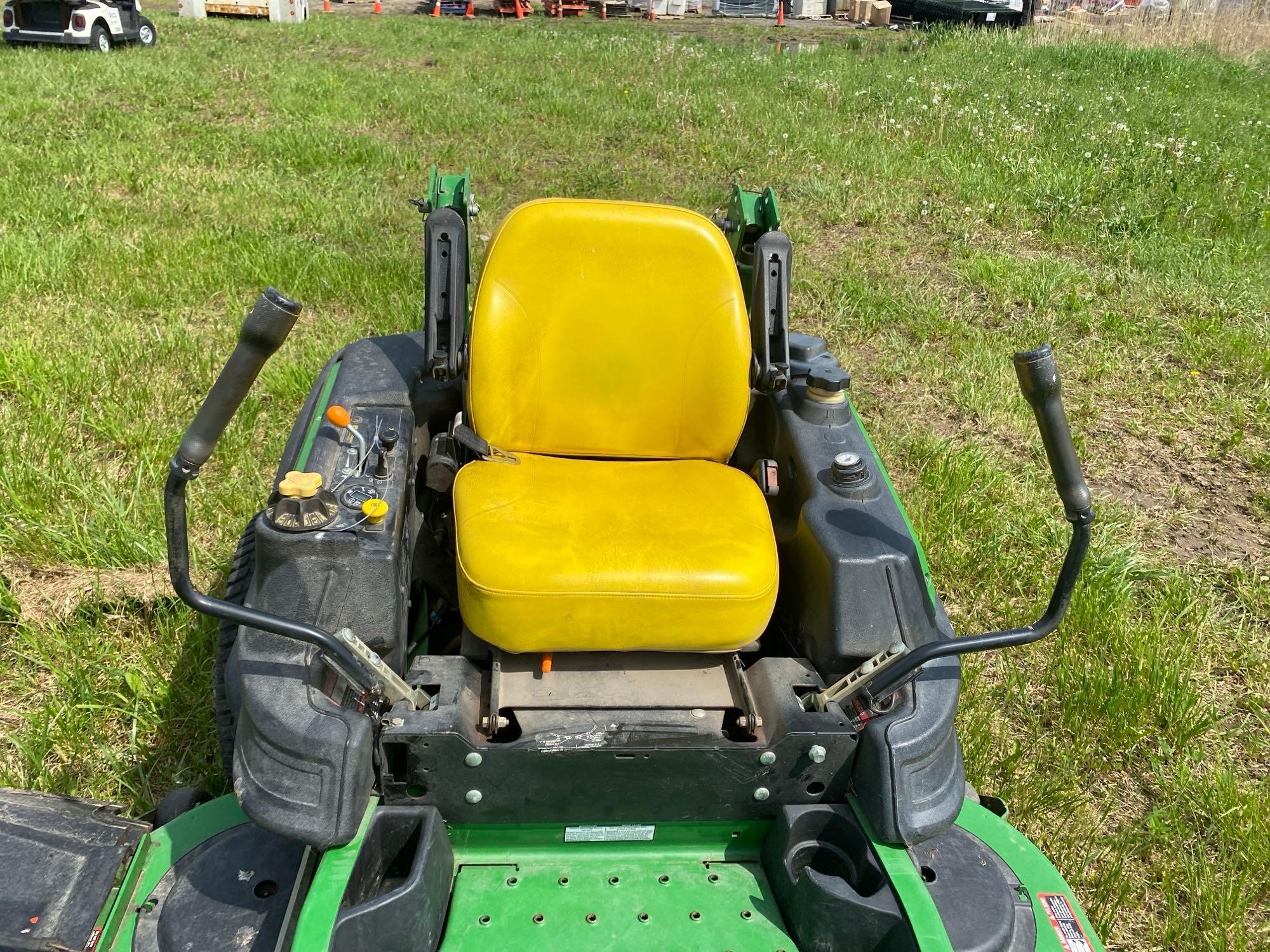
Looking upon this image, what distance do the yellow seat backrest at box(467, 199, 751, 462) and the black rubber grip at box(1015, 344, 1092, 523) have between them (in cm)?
88

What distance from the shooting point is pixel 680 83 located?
30.6 feet

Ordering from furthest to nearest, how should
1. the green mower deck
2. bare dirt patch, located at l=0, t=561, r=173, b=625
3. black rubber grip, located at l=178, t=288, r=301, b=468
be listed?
bare dirt patch, located at l=0, t=561, r=173, b=625
the green mower deck
black rubber grip, located at l=178, t=288, r=301, b=468

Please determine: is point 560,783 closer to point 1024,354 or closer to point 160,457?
point 1024,354

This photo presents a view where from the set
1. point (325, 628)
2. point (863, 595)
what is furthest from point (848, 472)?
point (325, 628)

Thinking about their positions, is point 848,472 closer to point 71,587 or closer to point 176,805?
point 176,805

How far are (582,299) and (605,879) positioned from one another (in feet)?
4.26

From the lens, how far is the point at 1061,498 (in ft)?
5.64

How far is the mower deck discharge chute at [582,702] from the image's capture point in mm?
1772

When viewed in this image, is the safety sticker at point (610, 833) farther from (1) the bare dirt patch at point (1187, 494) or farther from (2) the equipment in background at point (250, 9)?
(2) the equipment in background at point (250, 9)

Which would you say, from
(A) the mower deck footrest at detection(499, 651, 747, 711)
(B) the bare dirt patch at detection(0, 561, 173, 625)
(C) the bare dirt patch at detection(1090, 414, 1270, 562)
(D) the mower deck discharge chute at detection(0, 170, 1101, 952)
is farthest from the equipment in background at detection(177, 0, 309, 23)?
(A) the mower deck footrest at detection(499, 651, 747, 711)

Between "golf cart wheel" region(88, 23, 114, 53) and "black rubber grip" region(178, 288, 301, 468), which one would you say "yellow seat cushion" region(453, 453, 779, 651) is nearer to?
"black rubber grip" region(178, 288, 301, 468)

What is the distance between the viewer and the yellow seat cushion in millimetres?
1948

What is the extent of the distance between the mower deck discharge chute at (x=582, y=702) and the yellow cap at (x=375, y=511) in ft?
0.05

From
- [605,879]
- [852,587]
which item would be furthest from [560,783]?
[852,587]
